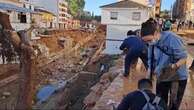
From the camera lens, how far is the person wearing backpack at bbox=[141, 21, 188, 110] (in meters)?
5.24

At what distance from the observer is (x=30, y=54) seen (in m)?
7.52

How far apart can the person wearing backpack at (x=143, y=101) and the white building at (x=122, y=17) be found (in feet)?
96.8

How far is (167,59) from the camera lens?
214 inches

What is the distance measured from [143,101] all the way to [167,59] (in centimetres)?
94

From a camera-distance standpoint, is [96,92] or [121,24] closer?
[96,92]

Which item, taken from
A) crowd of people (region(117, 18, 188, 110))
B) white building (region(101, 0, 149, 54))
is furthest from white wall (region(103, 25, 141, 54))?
crowd of people (region(117, 18, 188, 110))

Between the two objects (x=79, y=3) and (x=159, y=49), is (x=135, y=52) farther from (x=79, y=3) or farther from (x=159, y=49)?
(x=79, y=3)

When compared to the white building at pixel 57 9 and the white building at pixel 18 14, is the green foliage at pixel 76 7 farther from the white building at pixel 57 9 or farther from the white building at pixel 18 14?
the white building at pixel 18 14

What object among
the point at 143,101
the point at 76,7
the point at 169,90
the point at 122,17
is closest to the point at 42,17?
the point at 122,17

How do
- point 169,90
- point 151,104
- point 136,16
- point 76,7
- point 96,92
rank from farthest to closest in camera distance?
point 76,7
point 136,16
point 96,92
point 169,90
point 151,104

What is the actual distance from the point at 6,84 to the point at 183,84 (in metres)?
16.8

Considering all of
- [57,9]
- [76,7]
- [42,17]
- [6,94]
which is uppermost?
[76,7]

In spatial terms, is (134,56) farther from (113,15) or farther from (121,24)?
(113,15)

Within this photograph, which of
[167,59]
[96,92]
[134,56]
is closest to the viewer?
Answer: [167,59]
